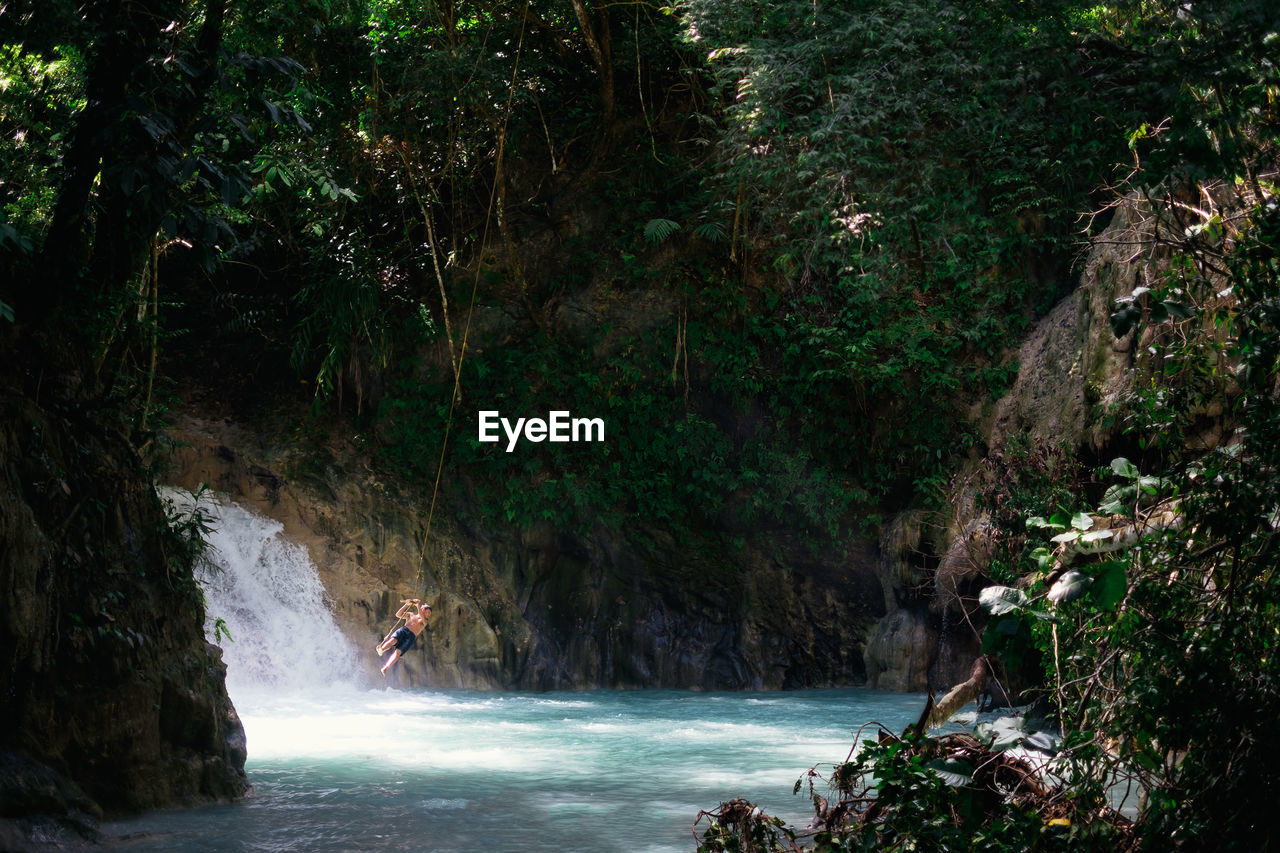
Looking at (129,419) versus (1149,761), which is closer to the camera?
(1149,761)

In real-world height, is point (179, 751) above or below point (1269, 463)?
below

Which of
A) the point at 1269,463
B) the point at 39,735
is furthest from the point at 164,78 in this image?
the point at 1269,463

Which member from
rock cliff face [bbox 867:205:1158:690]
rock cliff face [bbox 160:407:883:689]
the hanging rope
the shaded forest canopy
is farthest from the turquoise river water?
the shaded forest canopy

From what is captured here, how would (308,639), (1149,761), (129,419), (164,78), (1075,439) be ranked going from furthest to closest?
(308,639) → (1075,439) → (129,419) → (164,78) → (1149,761)

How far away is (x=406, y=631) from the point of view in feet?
39.5

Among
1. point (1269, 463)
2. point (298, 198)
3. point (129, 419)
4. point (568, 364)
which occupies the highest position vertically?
point (298, 198)

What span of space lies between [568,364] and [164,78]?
28.5 ft

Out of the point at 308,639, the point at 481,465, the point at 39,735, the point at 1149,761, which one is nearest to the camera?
the point at 1149,761

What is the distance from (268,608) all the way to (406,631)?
2077 mm

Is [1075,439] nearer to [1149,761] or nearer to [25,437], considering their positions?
[1149,761]

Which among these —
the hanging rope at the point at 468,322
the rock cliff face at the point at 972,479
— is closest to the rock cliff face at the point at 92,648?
the hanging rope at the point at 468,322

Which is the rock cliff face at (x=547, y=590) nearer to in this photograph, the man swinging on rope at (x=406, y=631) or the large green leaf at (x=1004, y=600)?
the man swinging on rope at (x=406, y=631)

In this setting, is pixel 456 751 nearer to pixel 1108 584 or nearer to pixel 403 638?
pixel 403 638

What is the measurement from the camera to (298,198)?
14.7 m
